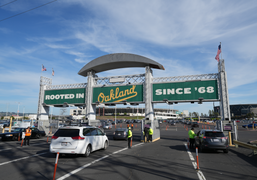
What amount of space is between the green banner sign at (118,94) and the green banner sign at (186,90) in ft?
7.31

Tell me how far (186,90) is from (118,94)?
8690 mm

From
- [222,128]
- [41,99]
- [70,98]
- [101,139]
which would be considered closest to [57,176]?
[101,139]

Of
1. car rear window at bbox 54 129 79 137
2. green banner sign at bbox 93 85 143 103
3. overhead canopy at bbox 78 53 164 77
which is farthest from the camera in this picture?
green banner sign at bbox 93 85 143 103

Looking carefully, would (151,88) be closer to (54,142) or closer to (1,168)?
(54,142)

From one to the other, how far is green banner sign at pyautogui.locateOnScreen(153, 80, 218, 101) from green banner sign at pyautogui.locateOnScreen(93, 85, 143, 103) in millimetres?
2228

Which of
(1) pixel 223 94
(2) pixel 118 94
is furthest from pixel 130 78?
(1) pixel 223 94

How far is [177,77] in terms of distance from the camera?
2281 centimetres

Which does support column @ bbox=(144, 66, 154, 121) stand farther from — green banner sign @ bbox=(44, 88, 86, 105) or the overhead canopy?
green banner sign @ bbox=(44, 88, 86, 105)

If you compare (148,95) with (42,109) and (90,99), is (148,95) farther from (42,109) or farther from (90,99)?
(42,109)

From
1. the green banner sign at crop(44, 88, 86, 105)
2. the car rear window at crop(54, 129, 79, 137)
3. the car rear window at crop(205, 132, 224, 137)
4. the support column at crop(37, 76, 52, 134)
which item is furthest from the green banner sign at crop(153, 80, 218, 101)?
the support column at crop(37, 76, 52, 134)

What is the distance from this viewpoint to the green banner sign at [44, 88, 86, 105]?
1074 inches

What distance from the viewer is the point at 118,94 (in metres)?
25.1

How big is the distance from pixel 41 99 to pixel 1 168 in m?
23.1

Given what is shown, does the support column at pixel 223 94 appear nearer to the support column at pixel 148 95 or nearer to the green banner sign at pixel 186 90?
the green banner sign at pixel 186 90
